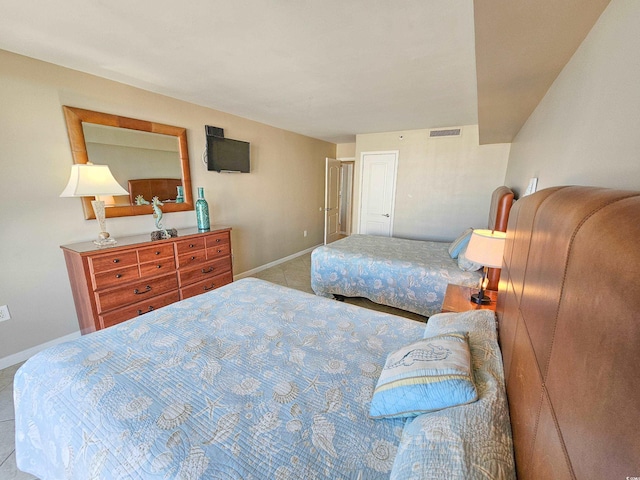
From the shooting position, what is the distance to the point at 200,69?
2.12 metres

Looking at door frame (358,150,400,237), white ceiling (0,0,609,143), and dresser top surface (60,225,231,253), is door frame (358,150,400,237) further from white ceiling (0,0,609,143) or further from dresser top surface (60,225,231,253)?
dresser top surface (60,225,231,253)

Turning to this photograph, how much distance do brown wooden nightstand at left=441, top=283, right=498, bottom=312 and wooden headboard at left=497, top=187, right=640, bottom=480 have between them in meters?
1.04

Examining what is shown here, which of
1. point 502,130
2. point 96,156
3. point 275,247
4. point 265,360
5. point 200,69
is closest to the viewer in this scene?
point 265,360

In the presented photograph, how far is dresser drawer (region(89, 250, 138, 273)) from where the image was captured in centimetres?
206

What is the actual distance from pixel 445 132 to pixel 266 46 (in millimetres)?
3211

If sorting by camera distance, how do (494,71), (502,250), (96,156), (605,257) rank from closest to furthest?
(605,257), (494,71), (502,250), (96,156)

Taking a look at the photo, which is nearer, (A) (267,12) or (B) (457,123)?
(A) (267,12)

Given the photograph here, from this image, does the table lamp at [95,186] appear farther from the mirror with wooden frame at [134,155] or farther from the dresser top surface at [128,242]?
the mirror with wooden frame at [134,155]

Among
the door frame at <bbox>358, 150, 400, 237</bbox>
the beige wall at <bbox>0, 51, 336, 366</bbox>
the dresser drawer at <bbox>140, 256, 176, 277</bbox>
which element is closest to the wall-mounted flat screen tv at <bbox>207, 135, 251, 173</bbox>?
the beige wall at <bbox>0, 51, 336, 366</bbox>

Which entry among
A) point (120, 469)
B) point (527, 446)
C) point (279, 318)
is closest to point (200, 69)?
point (279, 318)

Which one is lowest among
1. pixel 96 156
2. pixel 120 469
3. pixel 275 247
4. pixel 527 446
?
pixel 275 247

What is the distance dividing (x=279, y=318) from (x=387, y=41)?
6.16 feet

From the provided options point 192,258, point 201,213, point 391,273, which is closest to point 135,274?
point 192,258

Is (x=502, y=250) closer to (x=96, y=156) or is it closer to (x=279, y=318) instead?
(x=279, y=318)
